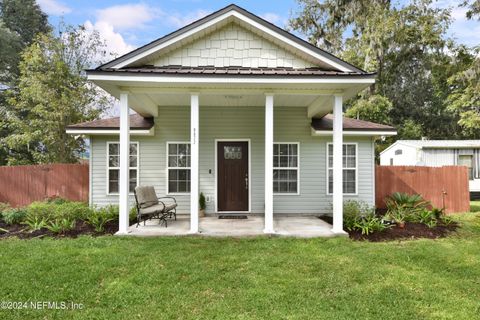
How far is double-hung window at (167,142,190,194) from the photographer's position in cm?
941

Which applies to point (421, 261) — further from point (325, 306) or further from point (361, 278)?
point (325, 306)

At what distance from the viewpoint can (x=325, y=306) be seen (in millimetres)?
3590

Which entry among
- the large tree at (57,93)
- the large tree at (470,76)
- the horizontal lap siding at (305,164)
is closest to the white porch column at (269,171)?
the horizontal lap siding at (305,164)

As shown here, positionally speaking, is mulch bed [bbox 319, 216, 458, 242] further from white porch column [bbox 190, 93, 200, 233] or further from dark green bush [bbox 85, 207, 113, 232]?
dark green bush [bbox 85, 207, 113, 232]

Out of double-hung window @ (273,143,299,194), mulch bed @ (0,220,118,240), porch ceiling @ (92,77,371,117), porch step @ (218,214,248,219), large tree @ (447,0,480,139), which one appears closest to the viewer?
porch ceiling @ (92,77,371,117)

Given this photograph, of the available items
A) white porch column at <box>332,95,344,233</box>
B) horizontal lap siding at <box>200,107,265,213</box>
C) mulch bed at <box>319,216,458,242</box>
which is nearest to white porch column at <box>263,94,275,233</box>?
white porch column at <box>332,95,344,233</box>

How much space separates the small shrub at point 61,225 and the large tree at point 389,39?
17.7 metres

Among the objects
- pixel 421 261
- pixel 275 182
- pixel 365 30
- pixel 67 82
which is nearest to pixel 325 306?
pixel 421 261

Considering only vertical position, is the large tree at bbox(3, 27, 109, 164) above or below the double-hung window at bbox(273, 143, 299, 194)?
above

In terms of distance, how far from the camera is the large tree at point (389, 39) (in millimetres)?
19047

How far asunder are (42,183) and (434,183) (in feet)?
44.5

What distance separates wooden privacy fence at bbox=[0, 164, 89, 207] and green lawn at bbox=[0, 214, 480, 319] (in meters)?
4.69

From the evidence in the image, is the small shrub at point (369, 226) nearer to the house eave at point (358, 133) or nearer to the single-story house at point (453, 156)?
the house eave at point (358, 133)

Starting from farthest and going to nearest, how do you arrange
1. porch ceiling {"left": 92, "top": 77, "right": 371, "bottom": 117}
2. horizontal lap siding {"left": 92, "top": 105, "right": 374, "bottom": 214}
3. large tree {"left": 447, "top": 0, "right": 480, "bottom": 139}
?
large tree {"left": 447, "top": 0, "right": 480, "bottom": 139} < horizontal lap siding {"left": 92, "top": 105, "right": 374, "bottom": 214} < porch ceiling {"left": 92, "top": 77, "right": 371, "bottom": 117}
